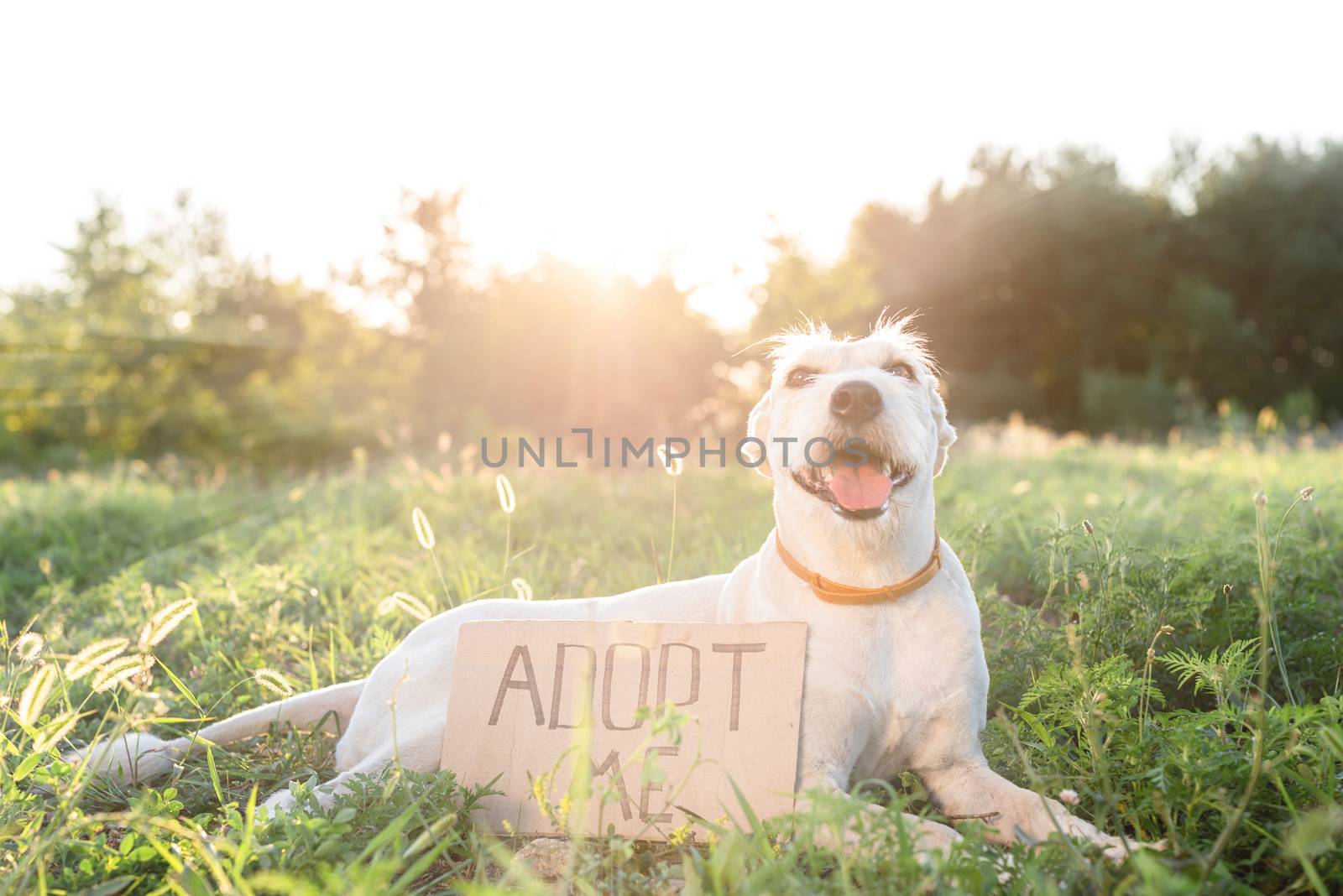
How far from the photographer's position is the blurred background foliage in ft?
53.1

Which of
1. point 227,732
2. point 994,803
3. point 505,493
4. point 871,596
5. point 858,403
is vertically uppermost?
point 858,403

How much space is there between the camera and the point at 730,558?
4.87 meters

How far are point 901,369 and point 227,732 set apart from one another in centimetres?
260

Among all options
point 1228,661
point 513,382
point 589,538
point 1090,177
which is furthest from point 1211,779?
point 1090,177

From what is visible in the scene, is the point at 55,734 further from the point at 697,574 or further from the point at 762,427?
the point at 697,574

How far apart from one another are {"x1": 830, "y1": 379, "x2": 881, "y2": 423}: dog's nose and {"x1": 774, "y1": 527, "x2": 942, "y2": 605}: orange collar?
0.48 meters

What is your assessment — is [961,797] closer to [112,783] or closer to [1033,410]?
[112,783]

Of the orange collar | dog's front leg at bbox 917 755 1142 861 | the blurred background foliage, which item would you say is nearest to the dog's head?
the orange collar

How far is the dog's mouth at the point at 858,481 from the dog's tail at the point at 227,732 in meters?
1.79

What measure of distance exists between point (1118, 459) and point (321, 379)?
496 inches

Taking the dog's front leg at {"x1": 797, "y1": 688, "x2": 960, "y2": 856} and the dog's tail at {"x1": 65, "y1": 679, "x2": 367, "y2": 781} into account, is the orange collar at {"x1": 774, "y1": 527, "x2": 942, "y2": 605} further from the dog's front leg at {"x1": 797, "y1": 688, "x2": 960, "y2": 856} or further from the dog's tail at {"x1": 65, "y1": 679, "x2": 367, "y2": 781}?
the dog's tail at {"x1": 65, "y1": 679, "x2": 367, "y2": 781}

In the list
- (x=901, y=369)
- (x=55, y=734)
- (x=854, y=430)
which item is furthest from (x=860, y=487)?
(x=55, y=734)

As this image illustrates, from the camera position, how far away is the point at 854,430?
2.56 metres

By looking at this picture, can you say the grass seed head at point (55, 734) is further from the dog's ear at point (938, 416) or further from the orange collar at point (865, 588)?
the dog's ear at point (938, 416)
